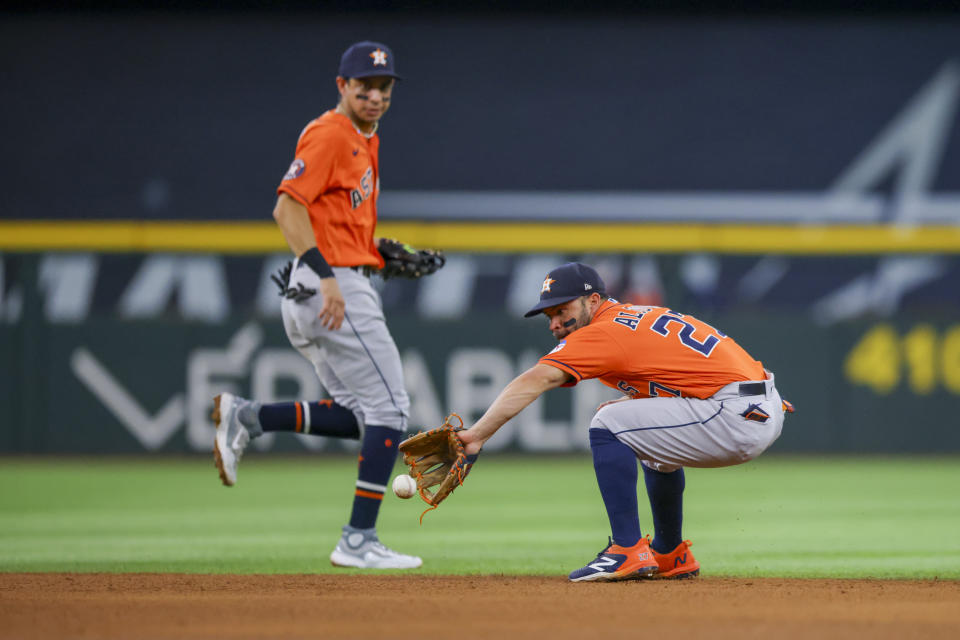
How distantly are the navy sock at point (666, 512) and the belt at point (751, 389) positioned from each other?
445mm

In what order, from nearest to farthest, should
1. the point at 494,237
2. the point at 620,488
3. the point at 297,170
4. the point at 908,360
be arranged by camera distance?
the point at 620,488 < the point at 297,170 < the point at 908,360 < the point at 494,237

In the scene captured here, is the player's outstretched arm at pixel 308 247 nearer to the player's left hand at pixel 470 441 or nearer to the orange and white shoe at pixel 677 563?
the player's left hand at pixel 470 441

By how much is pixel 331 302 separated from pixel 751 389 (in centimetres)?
171

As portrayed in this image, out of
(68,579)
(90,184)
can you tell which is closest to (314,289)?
(68,579)

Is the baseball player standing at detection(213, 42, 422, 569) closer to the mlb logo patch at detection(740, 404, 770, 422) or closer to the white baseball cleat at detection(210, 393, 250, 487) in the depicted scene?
the white baseball cleat at detection(210, 393, 250, 487)

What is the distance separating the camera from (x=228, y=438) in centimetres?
521

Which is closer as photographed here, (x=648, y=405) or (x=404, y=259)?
(x=648, y=405)

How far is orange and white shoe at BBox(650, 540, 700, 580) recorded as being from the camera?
5.02m

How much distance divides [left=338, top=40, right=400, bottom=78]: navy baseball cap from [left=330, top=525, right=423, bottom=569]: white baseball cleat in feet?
6.19

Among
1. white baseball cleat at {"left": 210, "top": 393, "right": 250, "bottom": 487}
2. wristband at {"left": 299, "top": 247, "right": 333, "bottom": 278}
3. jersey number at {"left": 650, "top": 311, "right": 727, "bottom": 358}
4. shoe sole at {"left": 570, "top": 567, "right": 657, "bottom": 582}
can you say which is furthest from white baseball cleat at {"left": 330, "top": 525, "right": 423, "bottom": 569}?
jersey number at {"left": 650, "top": 311, "right": 727, "bottom": 358}

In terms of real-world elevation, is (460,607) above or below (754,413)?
below

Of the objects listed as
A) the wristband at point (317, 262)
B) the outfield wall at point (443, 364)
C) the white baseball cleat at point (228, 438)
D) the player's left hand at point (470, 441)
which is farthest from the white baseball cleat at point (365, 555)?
the outfield wall at point (443, 364)

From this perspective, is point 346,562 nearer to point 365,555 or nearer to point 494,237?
point 365,555

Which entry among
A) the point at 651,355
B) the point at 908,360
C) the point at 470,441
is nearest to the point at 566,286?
A: the point at 651,355
